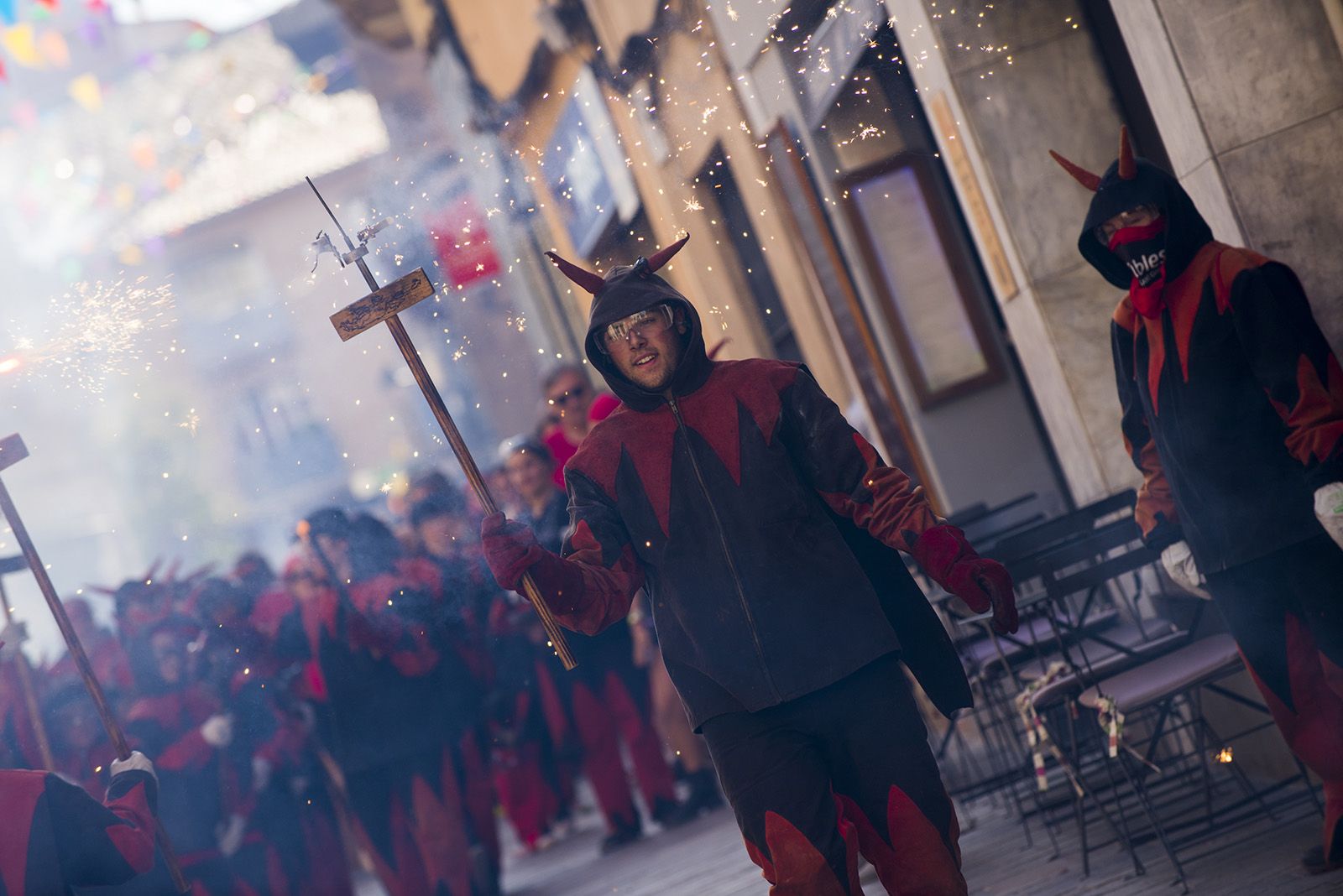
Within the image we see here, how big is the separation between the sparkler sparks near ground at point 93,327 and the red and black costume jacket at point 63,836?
1.69m

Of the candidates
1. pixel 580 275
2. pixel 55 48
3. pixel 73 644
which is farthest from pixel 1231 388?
pixel 55 48

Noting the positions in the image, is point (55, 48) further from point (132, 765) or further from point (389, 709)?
point (132, 765)

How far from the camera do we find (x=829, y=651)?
374 centimetres

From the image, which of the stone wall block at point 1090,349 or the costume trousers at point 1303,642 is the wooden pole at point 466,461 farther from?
the stone wall block at point 1090,349

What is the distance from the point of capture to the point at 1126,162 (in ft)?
14.2

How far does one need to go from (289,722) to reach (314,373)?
106 feet

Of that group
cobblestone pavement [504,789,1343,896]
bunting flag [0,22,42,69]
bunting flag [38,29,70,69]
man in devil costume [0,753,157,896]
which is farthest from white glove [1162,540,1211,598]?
bunting flag [38,29,70,69]

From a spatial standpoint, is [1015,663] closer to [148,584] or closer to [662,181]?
[662,181]

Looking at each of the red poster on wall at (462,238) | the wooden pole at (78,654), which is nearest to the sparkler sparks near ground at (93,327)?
the wooden pole at (78,654)

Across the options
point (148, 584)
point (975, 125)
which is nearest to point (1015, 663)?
point (975, 125)

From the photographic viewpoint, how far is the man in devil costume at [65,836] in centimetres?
425

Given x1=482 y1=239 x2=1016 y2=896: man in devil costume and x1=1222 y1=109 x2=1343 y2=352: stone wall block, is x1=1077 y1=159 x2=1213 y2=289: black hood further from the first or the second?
x1=482 y1=239 x2=1016 y2=896: man in devil costume

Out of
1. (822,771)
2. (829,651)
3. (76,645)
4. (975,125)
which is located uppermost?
(975,125)

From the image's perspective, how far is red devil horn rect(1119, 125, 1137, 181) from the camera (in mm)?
4309
